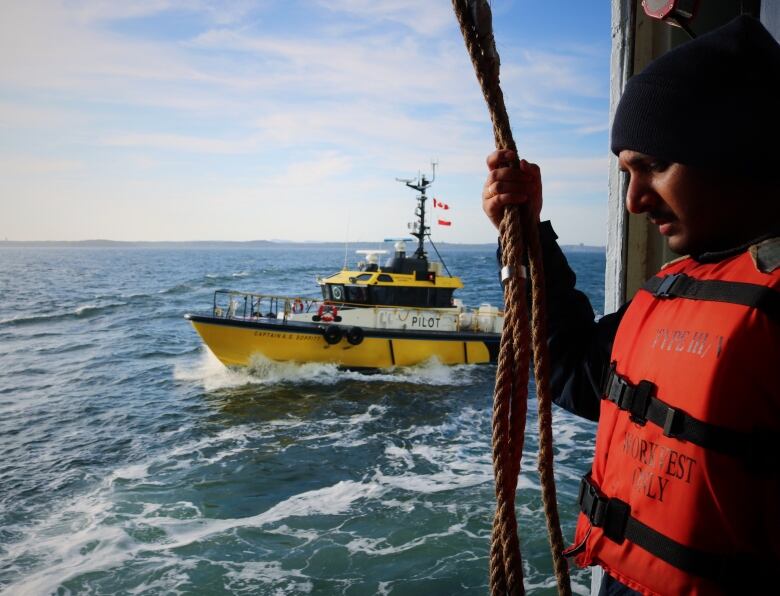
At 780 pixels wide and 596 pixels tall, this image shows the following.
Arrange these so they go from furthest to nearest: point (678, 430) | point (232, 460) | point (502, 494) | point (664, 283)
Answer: point (232, 460) → point (664, 283) → point (502, 494) → point (678, 430)

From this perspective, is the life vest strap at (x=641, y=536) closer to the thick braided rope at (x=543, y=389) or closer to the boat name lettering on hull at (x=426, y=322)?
the thick braided rope at (x=543, y=389)

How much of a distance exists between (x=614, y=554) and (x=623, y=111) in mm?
1060

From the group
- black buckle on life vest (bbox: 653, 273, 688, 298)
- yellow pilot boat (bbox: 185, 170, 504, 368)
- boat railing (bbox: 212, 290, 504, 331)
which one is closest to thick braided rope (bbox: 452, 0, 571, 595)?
black buckle on life vest (bbox: 653, 273, 688, 298)

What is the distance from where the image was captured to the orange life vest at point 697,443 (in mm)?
1089

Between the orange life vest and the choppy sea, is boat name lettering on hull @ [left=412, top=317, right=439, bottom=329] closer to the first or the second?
the choppy sea

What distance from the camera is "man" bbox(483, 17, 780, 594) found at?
1.10 meters

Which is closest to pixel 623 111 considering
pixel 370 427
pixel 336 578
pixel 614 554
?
pixel 614 554

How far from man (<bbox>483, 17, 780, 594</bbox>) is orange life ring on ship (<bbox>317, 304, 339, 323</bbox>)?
15130 millimetres

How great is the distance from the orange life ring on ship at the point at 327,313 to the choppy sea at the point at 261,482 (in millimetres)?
1481

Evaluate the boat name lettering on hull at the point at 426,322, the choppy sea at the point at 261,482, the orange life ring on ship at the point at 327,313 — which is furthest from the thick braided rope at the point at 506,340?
the boat name lettering on hull at the point at 426,322

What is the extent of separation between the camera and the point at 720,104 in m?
1.21

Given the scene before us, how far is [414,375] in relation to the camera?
16.6 m

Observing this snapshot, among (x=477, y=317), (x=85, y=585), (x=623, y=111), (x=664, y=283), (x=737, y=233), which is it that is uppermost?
(x=623, y=111)

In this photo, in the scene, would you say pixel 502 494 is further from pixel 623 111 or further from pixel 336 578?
Result: pixel 336 578
